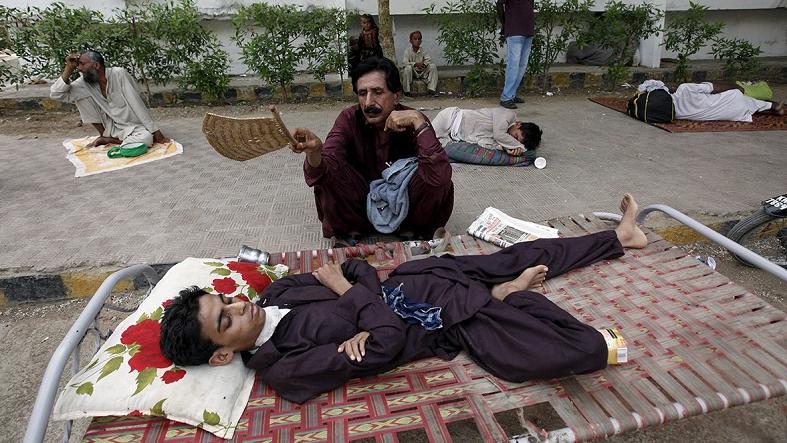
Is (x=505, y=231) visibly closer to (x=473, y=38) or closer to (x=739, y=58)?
(x=473, y=38)

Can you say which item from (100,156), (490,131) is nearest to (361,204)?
(490,131)

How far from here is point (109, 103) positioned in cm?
572

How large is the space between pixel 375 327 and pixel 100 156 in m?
5.03

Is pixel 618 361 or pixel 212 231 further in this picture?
pixel 212 231

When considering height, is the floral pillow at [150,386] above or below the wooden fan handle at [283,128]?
below

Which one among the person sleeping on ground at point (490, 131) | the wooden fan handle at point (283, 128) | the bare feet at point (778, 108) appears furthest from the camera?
the bare feet at point (778, 108)

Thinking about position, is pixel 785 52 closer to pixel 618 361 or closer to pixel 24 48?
pixel 618 361

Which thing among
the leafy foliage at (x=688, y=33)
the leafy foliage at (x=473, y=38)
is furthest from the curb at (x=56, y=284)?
the leafy foliage at (x=688, y=33)

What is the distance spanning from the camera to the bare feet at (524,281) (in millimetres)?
2395

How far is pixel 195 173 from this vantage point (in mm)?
4910

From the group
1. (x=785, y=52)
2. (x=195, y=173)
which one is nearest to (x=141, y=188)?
(x=195, y=173)

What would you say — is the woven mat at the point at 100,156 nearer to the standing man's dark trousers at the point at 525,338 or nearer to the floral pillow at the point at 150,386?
the floral pillow at the point at 150,386

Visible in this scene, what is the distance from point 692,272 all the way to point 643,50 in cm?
819

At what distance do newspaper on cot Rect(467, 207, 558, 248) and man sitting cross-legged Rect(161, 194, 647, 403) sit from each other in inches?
17.6
